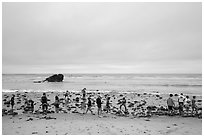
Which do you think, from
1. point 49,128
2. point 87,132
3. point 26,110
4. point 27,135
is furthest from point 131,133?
point 26,110

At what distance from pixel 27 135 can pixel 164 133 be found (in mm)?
7503

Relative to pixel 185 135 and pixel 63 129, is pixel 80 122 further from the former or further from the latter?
pixel 185 135

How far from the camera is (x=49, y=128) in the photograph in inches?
427

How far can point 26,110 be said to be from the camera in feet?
52.7

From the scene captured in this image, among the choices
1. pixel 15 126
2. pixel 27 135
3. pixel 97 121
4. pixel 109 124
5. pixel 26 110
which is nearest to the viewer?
pixel 27 135

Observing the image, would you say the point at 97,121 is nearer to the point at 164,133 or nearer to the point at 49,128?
the point at 49,128

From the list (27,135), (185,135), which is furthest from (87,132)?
(185,135)

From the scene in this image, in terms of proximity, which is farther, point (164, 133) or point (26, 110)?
point (26, 110)

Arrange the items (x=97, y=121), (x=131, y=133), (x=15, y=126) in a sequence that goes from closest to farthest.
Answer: (x=131, y=133) → (x=15, y=126) → (x=97, y=121)

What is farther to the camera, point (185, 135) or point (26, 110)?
point (26, 110)

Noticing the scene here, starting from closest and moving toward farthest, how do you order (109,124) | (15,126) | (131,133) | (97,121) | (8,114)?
(131,133), (15,126), (109,124), (97,121), (8,114)

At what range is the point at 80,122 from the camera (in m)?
12.5

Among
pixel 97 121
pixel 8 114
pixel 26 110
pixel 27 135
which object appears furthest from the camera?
pixel 26 110

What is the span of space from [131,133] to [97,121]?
3.29 meters
